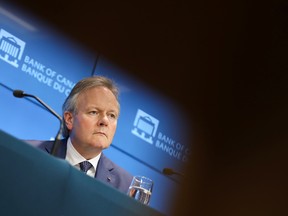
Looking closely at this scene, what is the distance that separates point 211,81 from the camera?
13.7 ft

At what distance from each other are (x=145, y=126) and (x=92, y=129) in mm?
833

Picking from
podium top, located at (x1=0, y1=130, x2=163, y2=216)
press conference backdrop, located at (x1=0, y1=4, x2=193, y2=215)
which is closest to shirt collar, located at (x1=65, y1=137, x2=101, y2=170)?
press conference backdrop, located at (x1=0, y1=4, x2=193, y2=215)

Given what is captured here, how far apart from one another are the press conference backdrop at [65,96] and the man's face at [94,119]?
356 millimetres

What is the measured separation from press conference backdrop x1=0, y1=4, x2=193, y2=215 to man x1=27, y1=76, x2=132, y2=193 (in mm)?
314

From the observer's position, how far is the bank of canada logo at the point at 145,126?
3.45m

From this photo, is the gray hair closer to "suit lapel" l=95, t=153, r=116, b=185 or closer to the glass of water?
"suit lapel" l=95, t=153, r=116, b=185

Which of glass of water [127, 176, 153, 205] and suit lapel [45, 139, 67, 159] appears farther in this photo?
suit lapel [45, 139, 67, 159]

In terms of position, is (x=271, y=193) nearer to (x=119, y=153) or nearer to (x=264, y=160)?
(x=264, y=160)

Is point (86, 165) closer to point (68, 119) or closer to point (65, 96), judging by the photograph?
point (68, 119)

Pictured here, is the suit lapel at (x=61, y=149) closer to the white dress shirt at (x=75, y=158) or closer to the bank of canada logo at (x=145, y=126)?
the white dress shirt at (x=75, y=158)

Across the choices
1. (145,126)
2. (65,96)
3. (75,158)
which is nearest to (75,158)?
(75,158)

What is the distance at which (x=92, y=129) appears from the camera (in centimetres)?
270

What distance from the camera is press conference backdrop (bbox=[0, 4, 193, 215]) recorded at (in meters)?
2.95

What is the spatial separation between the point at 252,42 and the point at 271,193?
1089 millimetres
